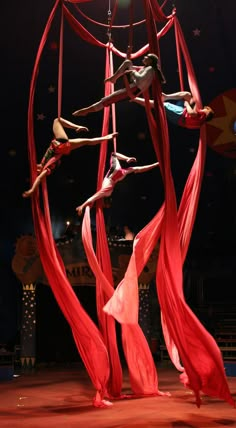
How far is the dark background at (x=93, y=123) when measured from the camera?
7.78 meters

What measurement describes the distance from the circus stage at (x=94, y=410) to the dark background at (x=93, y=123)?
12.9 ft

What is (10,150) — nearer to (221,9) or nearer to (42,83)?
(42,83)

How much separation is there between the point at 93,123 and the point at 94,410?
5.74 metres

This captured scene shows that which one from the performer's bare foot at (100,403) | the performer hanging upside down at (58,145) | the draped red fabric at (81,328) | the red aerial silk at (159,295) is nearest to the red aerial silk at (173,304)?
the red aerial silk at (159,295)

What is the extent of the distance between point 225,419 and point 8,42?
20.3ft

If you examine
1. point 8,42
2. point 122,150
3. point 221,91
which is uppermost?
point 8,42

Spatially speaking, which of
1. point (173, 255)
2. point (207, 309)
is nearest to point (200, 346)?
point (173, 255)

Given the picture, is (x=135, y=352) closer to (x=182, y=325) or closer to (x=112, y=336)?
(x=112, y=336)

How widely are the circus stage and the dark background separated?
393 cm

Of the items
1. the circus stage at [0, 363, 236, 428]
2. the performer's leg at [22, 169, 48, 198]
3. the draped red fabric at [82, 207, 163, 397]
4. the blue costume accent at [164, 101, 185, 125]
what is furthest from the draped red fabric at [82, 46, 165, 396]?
the blue costume accent at [164, 101, 185, 125]

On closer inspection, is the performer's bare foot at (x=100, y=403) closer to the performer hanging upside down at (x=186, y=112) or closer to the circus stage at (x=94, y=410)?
the circus stage at (x=94, y=410)

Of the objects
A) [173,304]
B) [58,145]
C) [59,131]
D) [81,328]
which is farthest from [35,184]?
[173,304]

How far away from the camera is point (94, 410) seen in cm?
448

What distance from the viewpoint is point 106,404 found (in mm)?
4586
